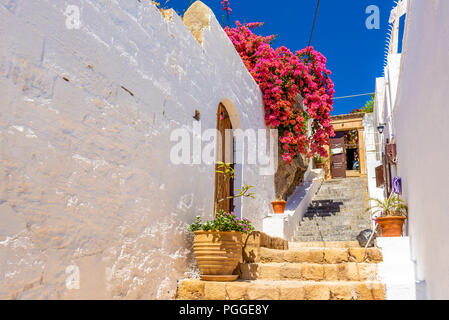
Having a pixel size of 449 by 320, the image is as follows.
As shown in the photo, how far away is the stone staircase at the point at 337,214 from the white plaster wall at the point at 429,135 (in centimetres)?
378

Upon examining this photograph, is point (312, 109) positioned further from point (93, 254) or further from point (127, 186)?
point (93, 254)

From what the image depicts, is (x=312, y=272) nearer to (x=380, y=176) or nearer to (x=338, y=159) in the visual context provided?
(x=380, y=176)

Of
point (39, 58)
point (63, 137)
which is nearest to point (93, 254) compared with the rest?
point (63, 137)

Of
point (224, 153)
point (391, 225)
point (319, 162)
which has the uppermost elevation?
point (319, 162)

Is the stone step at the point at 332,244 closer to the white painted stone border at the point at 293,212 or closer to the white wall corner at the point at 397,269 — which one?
the white painted stone border at the point at 293,212

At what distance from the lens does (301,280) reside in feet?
14.0

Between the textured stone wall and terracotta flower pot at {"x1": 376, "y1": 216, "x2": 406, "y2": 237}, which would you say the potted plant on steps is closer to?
the textured stone wall

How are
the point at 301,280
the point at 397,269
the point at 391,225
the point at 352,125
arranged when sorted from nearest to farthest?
the point at 397,269
the point at 301,280
the point at 391,225
the point at 352,125

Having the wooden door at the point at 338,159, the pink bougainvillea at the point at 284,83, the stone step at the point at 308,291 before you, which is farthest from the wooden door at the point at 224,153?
the wooden door at the point at 338,159

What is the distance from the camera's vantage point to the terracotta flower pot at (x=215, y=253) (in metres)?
3.94

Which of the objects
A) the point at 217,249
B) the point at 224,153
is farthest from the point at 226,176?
the point at 217,249

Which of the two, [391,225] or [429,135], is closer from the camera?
[429,135]

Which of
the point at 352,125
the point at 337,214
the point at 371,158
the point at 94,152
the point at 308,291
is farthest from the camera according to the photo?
the point at 352,125

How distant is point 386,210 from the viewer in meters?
4.97
